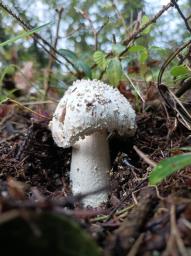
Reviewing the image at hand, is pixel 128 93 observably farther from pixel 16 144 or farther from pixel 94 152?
pixel 16 144

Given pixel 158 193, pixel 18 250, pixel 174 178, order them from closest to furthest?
pixel 18 250
pixel 158 193
pixel 174 178

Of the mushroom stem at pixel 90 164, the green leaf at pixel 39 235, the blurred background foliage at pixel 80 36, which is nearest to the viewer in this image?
the green leaf at pixel 39 235

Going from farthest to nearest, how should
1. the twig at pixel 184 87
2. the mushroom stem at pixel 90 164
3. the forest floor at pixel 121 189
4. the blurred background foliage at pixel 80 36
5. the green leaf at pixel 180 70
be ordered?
the blurred background foliage at pixel 80 36
the twig at pixel 184 87
the mushroom stem at pixel 90 164
the green leaf at pixel 180 70
the forest floor at pixel 121 189

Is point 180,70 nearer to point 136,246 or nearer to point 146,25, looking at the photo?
point 146,25

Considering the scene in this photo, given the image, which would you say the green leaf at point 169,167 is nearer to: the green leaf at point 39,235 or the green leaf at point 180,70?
the green leaf at point 39,235

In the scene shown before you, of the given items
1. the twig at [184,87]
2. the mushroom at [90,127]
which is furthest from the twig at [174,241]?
the twig at [184,87]

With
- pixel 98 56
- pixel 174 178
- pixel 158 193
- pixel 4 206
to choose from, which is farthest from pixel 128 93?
pixel 4 206

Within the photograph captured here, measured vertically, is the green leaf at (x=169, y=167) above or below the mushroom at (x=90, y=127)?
below

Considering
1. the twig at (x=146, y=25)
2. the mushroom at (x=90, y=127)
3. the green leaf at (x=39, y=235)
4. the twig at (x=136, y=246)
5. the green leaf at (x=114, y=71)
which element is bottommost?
the twig at (x=136, y=246)
